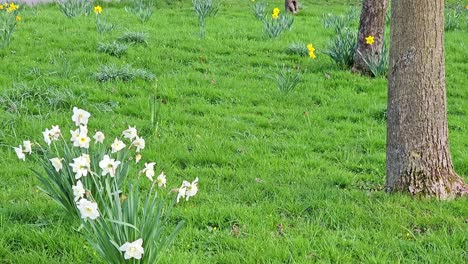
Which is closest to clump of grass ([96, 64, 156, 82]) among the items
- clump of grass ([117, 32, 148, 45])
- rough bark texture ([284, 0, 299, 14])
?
clump of grass ([117, 32, 148, 45])

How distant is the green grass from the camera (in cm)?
382

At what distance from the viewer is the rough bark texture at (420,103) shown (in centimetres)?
445

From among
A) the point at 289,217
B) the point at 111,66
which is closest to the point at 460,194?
the point at 289,217

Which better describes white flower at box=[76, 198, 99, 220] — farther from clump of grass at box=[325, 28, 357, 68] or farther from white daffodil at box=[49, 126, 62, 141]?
clump of grass at box=[325, 28, 357, 68]

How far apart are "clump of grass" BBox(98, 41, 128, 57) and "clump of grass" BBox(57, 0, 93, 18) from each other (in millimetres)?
2681

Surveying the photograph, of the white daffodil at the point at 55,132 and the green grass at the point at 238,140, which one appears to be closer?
the white daffodil at the point at 55,132

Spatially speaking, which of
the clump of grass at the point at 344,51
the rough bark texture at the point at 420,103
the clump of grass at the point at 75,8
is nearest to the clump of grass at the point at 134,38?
the clump of grass at the point at 75,8

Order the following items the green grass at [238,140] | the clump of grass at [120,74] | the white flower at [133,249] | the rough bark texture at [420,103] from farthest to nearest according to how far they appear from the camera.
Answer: the clump of grass at [120,74], the rough bark texture at [420,103], the green grass at [238,140], the white flower at [133,249]

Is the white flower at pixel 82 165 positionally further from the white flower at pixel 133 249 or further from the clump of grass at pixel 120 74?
the clump of grass at pixel 120 74

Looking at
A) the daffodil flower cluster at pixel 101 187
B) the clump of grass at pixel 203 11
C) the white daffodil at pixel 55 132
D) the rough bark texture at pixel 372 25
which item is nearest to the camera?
the daffodil flower cluster at pixel 101 187

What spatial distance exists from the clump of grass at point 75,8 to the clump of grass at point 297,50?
431cm

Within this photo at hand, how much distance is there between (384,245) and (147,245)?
157 cm

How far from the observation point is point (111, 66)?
26.3 ft

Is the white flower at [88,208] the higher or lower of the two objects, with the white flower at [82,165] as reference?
lower
